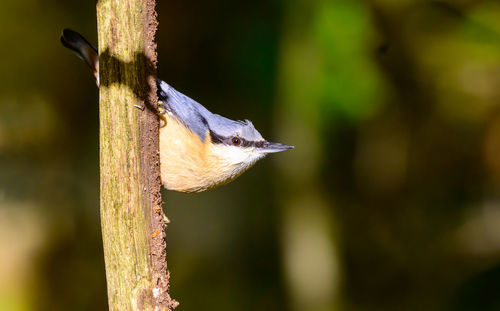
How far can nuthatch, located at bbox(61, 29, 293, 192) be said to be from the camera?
2578mm

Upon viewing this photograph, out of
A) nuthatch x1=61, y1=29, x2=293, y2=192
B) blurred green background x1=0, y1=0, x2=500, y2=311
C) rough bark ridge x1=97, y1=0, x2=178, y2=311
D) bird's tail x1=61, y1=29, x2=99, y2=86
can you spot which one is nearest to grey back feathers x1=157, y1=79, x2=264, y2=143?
nuthatch x1=61, y1=29, x2=293, y2=192

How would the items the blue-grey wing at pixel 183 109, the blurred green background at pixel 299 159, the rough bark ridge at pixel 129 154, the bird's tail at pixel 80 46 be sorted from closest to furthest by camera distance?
the rough bark ridge at pixel 129 154 < the blue-grey wing at pixel 183 109 < the bird's tail at pixel 80 46 < the blurred green background at pixel 299 159

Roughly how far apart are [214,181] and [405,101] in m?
2.57

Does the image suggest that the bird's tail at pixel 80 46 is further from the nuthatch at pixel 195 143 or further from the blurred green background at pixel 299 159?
the blurred green background at pixel 299 159

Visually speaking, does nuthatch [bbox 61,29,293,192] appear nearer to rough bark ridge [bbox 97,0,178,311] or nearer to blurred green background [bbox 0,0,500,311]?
rough bark ridge [bbox 97,0,178,311]

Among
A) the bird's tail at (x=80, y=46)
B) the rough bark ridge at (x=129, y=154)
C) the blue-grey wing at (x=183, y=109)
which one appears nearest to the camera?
the rough bark ridge at (x=129, y=154)

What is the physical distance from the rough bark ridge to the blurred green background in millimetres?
2140

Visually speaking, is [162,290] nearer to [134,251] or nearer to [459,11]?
[134,251]

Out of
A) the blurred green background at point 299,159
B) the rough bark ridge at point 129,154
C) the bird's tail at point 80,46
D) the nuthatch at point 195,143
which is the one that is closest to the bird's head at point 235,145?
the nuthatch at point 195,143

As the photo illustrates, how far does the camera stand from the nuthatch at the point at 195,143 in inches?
102

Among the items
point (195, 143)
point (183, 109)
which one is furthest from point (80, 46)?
point (195, 143)

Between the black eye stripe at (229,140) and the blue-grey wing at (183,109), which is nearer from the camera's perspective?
the blue-grey wing at (183,109)

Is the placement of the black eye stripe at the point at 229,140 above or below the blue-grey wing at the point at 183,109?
below

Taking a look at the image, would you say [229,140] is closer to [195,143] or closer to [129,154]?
[195,143]
